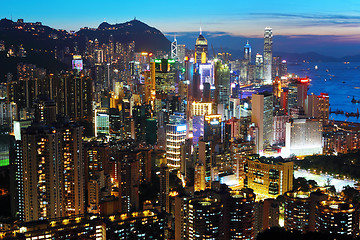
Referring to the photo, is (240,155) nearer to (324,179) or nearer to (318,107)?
(324,179)

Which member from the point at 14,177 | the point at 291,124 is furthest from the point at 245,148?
the point at 14,177

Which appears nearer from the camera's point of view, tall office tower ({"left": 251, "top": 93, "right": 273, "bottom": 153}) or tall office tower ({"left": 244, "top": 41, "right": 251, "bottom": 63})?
tall office tower ({"left": 251, "top": 93, "right": 273, "bottom": 153})

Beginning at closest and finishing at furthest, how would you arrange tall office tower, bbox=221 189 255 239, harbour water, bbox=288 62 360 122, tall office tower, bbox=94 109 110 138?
tall office tower, bbox=221 189 255 239 → tall office tower, bbox=94 109 110 138 → harbour water, bbox=288 62 360 122

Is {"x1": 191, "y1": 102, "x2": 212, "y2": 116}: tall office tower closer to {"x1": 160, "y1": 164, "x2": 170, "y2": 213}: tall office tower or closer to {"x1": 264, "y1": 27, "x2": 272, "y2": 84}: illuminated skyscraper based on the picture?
{"x1": 160, "y1": 164, "x2": 170, "y2": 213}: tall office tower

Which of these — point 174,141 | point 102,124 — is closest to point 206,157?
point 174,141

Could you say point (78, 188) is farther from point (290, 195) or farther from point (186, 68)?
point (186, 68)

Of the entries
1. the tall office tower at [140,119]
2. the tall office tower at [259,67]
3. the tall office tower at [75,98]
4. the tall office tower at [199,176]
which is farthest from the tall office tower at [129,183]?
the tall office tower at [259,67]

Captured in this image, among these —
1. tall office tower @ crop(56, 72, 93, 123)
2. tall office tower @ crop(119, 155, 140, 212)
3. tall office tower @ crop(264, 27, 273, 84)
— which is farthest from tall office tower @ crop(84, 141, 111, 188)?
tall office tower @ crop(264, 27, 273, 84)

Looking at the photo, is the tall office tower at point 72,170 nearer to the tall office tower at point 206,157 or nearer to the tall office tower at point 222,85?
the tall office tower at point 206,157
